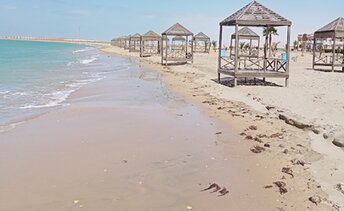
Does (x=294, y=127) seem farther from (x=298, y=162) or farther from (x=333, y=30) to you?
(x=333, y=30)

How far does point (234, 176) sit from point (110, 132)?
3.45 meters

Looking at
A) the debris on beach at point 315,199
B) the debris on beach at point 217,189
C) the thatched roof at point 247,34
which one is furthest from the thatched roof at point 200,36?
the debris on beach at point 315,199

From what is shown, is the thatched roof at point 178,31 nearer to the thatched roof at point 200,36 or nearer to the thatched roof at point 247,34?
the thatched roof at point 247,34

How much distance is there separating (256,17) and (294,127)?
8.04m

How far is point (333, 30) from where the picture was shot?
21672 mm

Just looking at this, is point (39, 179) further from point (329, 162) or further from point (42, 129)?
point (329, 162)

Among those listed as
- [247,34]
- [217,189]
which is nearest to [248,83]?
[217,189]

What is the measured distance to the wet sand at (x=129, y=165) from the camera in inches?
180

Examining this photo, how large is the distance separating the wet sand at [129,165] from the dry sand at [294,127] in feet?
1.02

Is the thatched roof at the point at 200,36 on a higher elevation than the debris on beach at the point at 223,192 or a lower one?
higher

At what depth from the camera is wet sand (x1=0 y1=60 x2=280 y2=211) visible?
4.58 metres

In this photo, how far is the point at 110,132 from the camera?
8.06 m

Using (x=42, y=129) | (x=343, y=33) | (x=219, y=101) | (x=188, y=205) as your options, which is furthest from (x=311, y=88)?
(x=188, y=205)

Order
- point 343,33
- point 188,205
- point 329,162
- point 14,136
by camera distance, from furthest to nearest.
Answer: point 343,33 → point 14,136 → point 329,162 → point 188,205
